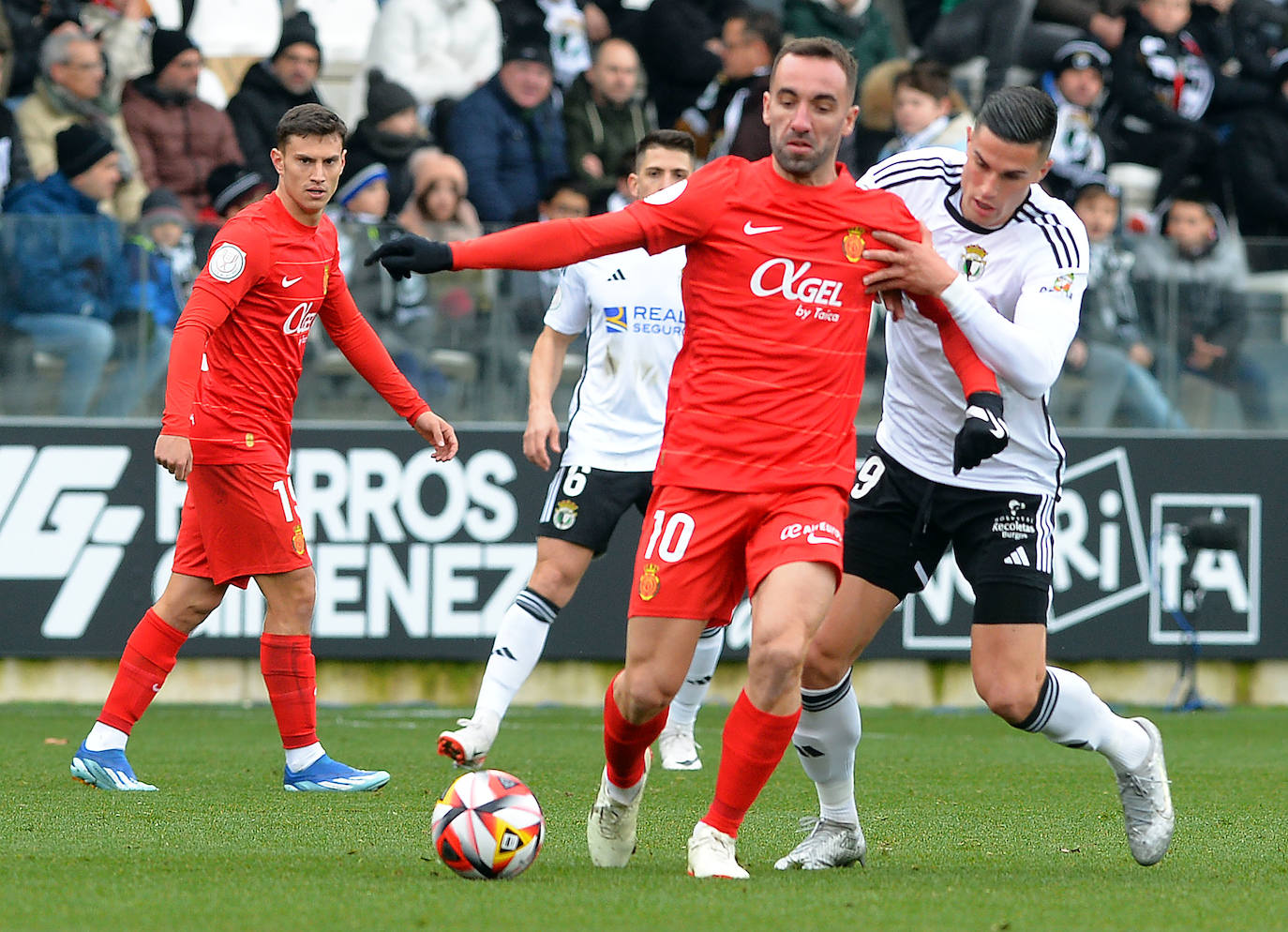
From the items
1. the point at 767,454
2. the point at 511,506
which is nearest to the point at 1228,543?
the point at 511,506

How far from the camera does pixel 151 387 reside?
11.3 meters

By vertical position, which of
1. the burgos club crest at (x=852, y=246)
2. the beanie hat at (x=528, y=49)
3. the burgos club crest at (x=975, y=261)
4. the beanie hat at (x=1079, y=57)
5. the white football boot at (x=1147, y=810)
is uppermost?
the beanie hat at (x=1079, y=57)

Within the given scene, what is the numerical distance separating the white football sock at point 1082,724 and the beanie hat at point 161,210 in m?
7.09

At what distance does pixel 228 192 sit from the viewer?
469 inches

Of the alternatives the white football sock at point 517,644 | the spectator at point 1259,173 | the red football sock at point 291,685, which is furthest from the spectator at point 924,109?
the red football sock at point 291,685

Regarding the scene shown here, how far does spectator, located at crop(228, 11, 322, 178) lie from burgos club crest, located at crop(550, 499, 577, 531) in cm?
584

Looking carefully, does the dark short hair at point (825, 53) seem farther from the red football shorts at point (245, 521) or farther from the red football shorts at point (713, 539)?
the red football shorts at point (245, 521)

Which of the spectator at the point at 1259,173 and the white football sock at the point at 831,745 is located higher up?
the spectator at the point at 1259,173

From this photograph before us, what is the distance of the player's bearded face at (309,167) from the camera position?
7141mm

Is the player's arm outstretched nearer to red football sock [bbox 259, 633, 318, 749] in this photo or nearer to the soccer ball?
red football sock [bbox 259, 633, 318, 749]

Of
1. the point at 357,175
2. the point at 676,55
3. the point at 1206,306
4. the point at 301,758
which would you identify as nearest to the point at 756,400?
the point at 301,758

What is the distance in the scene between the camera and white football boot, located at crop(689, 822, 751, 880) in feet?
17.0

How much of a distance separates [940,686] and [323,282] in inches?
241

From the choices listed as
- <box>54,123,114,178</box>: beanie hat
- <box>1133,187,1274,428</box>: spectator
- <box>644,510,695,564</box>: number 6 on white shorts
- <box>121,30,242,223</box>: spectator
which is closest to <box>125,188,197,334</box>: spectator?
<box>54,123,114,178</box>: beanie hat
